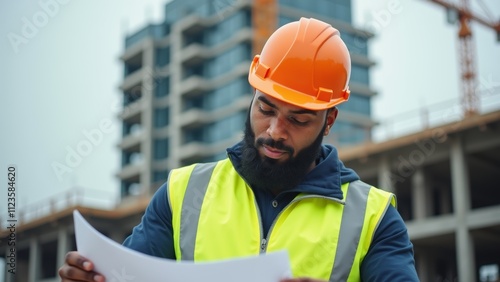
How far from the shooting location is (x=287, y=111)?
Result: 8.79 ft

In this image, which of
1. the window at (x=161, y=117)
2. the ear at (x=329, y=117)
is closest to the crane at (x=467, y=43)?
the window at (x=161, y=117)

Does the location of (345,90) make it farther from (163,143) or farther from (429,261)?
(163,143)

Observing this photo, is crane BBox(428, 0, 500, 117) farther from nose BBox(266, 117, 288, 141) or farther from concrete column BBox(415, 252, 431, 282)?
nose BBox(266, 117, 288, 141)

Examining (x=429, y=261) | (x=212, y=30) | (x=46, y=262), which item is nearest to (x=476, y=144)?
(x=429, y=261)

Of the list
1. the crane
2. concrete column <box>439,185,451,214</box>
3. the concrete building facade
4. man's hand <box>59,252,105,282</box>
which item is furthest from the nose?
the concrete building facade

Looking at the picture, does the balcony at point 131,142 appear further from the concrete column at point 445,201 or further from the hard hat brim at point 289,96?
the hard hat brim at point 289,96

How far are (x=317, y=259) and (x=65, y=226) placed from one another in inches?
1274

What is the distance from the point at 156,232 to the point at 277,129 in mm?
563

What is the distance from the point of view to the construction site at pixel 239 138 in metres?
24.9

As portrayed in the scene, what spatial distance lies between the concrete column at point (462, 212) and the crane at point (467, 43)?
16610 millimetres

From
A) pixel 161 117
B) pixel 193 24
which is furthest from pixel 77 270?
pixel 161 117

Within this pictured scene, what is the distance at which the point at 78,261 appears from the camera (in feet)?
7.36

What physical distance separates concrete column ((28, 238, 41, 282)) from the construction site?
82mm

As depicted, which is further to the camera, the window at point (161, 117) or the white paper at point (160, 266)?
the window at point (161, 117)
